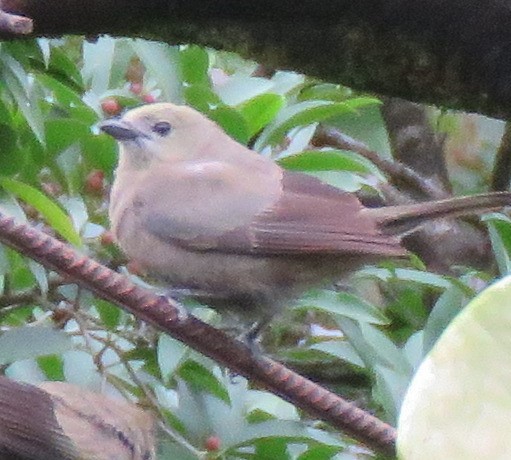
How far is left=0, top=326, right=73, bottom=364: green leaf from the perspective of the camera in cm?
125

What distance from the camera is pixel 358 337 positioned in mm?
1524

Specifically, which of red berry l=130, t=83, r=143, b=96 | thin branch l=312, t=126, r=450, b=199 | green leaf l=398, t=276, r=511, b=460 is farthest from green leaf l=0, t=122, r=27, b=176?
thin branch l=312, t=126, r=450, b=199

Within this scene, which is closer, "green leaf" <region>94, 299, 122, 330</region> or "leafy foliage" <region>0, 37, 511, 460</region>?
"leafy foliage" <region>0, 37, 511, 460</region>

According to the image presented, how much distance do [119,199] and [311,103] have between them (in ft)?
1.02

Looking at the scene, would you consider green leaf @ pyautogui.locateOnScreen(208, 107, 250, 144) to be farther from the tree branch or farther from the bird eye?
the tree branch

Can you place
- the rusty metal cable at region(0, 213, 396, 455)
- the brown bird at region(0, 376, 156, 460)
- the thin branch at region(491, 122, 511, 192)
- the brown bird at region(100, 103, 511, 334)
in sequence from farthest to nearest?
the thin branch at region(491, 122, 511, 192), the brown bird at region(100, 103, 511, 334), the brown bird at region(0, 376, 156, 460), the rusty metal cable at region(0, 213, 396, 455)

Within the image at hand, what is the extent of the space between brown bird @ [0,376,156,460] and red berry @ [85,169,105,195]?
45 centimetres

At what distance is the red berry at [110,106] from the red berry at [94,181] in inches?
A: 3.7

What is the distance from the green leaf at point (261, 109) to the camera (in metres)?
1.49

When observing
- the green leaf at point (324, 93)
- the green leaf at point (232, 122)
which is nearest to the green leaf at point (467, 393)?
the green leaf at point (232, 122)

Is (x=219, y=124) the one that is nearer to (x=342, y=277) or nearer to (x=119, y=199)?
(x=119, y=199)

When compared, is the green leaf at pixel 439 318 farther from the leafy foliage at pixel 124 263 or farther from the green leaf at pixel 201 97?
the green leaf at pixel 201 97

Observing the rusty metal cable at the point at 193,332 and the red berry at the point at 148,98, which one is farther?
the red berry at the point at 148,98

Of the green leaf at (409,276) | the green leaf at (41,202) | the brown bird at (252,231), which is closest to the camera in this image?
the green leaf at (41,202)
